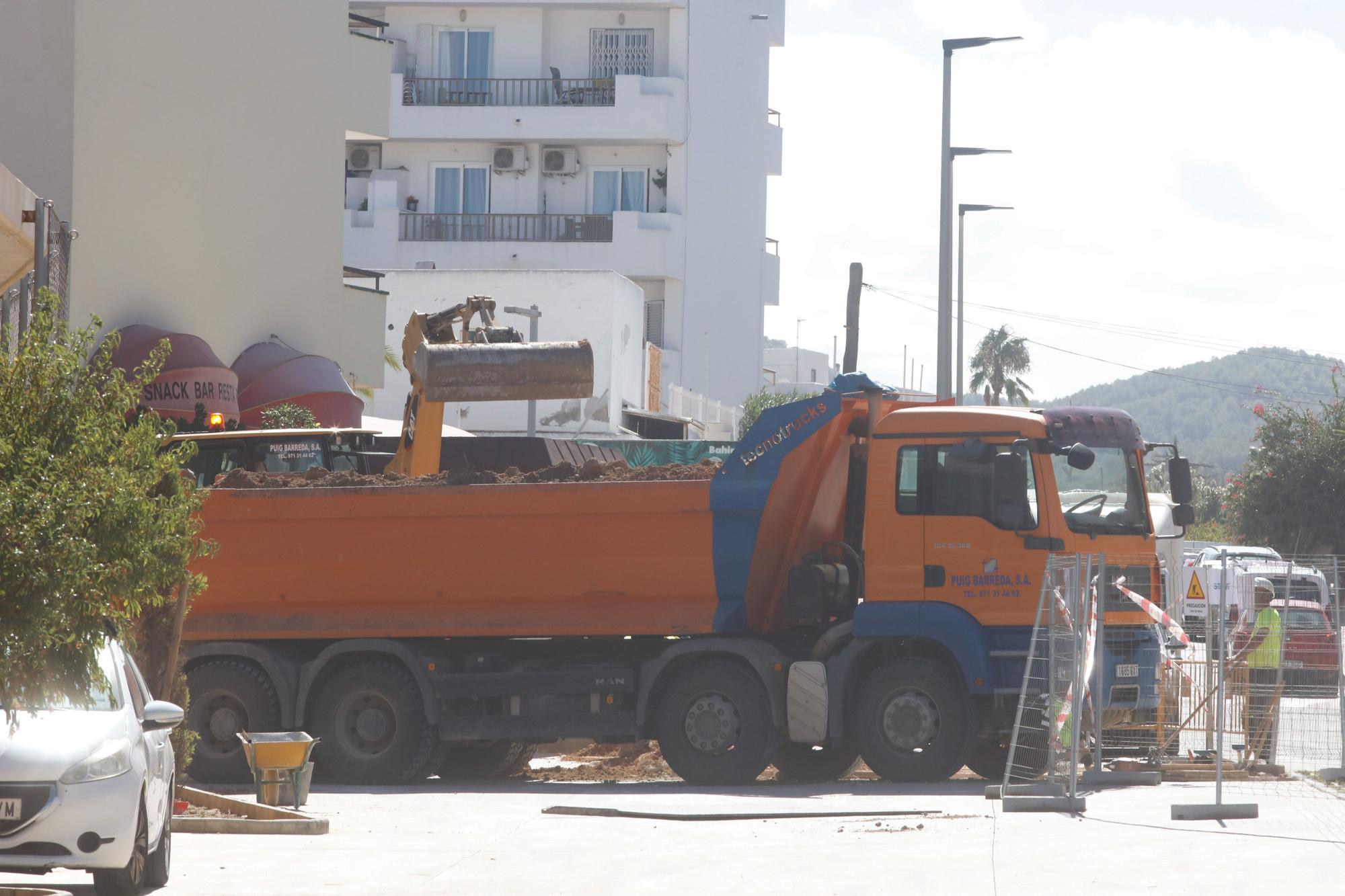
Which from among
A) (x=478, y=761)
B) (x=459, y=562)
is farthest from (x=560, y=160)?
(x=459, y=562)

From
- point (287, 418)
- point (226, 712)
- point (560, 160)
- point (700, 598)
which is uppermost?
point (560, 160)

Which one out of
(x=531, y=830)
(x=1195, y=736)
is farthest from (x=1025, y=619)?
(x=531, y=830)

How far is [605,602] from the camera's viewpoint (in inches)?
562

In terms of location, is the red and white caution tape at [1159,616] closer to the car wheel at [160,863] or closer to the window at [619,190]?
the car wheel at [160,863]

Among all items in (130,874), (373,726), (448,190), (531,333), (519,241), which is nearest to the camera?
(130,874)

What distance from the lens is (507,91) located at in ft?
161

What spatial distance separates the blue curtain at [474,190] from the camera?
4969cm

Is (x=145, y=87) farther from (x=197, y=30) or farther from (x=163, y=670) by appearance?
(x=163, y=670)

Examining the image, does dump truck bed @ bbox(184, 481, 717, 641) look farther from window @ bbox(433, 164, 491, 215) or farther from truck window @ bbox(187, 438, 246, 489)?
window @ bbox(433, 164, 491, 215)

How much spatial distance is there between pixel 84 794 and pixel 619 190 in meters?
42.1

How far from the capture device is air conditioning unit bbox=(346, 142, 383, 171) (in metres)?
50.0

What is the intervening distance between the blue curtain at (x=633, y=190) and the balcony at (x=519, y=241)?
49 centimetres

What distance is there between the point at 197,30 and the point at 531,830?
17490 millimetres

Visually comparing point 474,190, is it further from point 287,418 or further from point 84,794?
point 84,794
